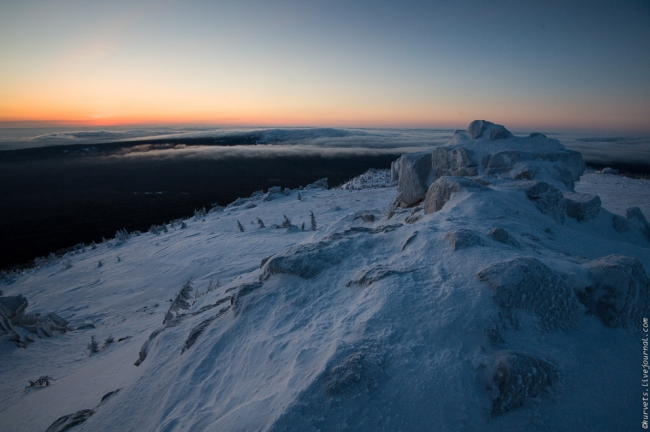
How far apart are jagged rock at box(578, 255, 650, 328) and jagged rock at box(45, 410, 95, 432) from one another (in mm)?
5562

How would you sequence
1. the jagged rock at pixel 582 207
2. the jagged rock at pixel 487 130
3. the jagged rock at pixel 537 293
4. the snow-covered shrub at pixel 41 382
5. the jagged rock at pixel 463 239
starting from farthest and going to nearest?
the jagged rock at pixel 487 130, the jagged rock at pixel 582 207, the snow-covered shrub at pixel 41 382, the jagged rock at pixel 463 239, the jagged rock at pixel 537 293

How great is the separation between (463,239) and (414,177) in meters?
7.04

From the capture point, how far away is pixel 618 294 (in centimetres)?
304

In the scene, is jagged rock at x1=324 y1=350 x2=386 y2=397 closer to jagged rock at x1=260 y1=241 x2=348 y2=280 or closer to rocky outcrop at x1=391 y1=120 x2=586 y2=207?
jagged rock at x1=260 y1=241 x2=348 y2=280

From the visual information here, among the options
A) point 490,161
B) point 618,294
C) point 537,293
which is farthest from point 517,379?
point 490,161

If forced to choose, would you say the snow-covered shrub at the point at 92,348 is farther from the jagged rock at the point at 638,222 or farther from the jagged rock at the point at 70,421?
the jagged rock at the point at 638,222

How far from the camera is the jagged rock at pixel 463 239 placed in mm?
3796

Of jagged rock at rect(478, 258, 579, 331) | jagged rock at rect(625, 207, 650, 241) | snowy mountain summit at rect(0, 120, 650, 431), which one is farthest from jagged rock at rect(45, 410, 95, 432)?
jagged rock at rect(625, 207, 650, 241)

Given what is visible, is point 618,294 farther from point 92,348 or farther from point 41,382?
point 92,348

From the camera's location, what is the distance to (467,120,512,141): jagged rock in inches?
400

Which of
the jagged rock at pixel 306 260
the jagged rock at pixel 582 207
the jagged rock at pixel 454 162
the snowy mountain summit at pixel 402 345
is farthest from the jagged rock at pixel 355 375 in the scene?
the jagged rock at pixel 454 162

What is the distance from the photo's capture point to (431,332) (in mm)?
2721

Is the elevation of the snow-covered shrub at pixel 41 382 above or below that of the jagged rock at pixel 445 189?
below

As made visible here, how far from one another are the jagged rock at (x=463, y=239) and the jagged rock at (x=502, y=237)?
1.30ft
